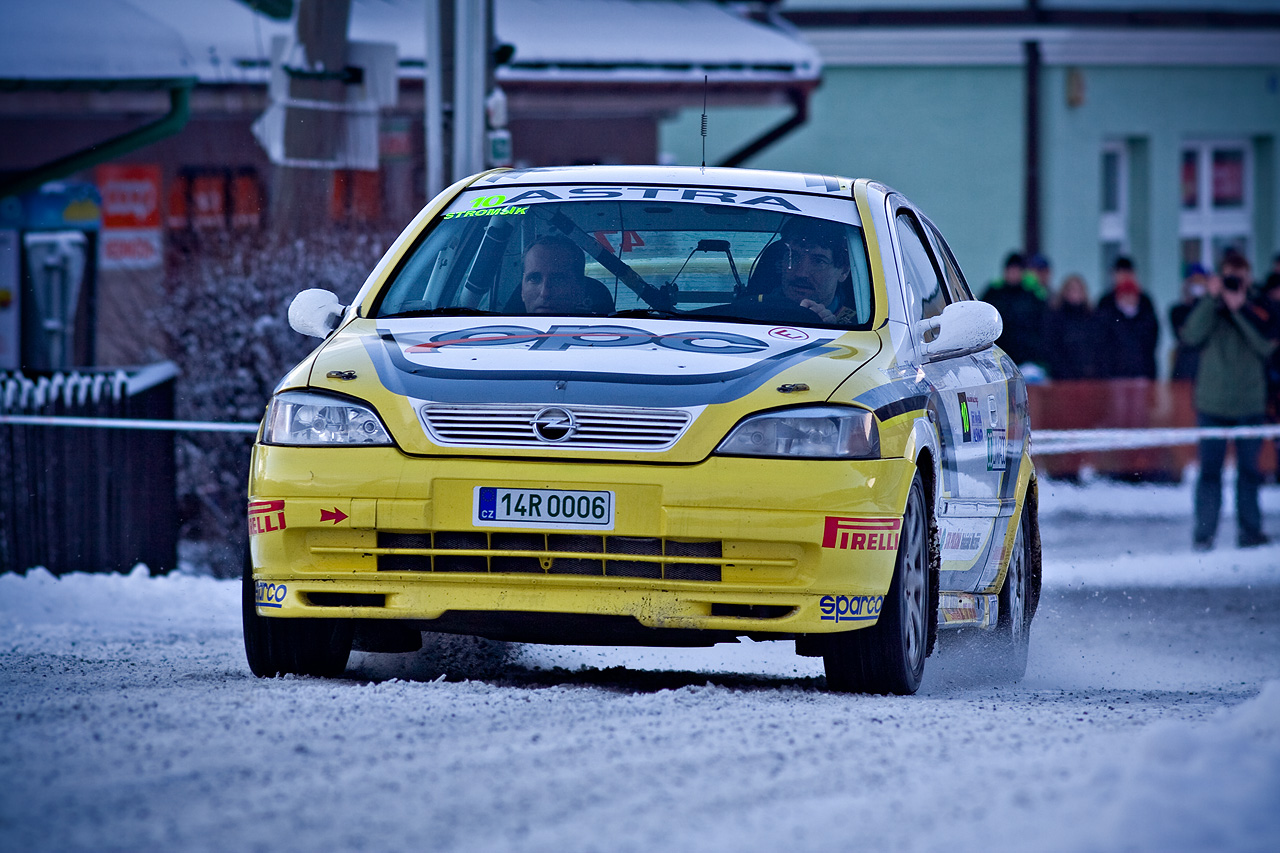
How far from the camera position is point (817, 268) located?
7.06m

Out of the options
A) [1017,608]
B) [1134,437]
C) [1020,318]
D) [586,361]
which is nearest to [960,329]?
[586,361]

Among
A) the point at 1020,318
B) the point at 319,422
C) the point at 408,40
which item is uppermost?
the point at 408,40

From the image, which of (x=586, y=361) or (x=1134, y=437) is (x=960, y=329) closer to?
(x=586, y=361)

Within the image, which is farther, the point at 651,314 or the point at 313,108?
the point at 313,108

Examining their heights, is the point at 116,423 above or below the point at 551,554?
above

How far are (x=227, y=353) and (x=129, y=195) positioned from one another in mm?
7087

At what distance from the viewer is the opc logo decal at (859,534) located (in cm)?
602

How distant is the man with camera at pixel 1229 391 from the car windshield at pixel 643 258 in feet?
27.1

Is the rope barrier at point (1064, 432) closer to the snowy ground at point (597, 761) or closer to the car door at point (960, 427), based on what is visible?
the snowy ground at point (597, 761)

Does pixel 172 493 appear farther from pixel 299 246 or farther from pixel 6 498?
pixel 299 246

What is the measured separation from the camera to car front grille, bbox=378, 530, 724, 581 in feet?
19.8

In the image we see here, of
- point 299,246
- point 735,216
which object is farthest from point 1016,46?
point 735,216

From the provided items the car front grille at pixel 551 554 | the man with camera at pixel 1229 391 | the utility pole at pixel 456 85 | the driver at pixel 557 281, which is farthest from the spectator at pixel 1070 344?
the car front grille at pixel 551 554

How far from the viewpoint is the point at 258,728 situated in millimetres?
5340
